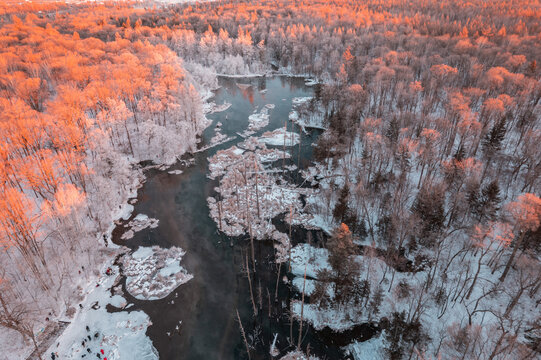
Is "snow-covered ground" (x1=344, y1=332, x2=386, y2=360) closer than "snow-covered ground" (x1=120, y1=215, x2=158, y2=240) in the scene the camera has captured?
Yes

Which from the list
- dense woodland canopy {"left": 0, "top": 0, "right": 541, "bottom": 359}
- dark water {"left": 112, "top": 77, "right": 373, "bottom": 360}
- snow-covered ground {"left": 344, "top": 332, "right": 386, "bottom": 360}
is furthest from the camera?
dense woodland canopy {"left": 0, "top": 0, "right": 541, "bottom": 359}

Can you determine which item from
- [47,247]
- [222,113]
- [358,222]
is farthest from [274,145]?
[47,247]

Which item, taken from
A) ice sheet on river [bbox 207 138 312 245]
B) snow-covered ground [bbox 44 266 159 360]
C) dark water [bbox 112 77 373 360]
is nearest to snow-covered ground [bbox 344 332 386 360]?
dark water [bbox 112 77 373 360]

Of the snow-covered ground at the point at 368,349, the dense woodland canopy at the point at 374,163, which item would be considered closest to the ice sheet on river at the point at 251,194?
the dense woodland canopy at the point at 374,163

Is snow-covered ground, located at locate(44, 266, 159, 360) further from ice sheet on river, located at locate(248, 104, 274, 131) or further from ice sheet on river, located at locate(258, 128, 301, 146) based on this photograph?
ice sheet on river, located at locate(248, 104, 274, 131)

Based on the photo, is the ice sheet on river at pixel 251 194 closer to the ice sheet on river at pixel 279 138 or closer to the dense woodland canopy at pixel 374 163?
the ice sheet on river at pixel 279 138

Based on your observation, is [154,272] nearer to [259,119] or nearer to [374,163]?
[374,163]

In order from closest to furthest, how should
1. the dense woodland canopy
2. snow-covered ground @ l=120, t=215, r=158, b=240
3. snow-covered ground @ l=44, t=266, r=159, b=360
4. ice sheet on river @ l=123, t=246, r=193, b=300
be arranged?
snow-covered ground @ l=44, t=266, r=159, b=360
the dense woodland canopy
ice sheet on river @ l=123, t=246, r=193, b=300
snow-covered ground @ l=120, t=215, r=158, b=240

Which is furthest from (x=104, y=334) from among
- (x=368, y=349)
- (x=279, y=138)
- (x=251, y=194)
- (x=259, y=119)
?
(x=259, y=119)
